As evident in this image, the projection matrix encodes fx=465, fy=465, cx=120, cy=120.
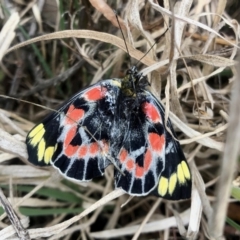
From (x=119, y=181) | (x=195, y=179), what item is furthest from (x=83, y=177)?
(x=195, y=179)

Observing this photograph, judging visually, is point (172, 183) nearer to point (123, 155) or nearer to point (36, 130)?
point (123, 155)

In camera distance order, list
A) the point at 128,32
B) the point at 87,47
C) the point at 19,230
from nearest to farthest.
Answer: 1. the point at 19,230
2. the point at 128,32
3. the point at 87,47

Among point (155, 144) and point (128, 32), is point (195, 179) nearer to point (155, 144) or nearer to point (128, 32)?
point (155, 144)

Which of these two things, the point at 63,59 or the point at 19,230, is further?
the point at 63,59

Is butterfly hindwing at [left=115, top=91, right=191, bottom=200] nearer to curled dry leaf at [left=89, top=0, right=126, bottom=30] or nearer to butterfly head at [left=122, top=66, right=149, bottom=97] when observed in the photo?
butterfly head at [left=122, top=66, right=149, bottom=97]

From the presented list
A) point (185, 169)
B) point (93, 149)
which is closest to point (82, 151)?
point (93, 149)

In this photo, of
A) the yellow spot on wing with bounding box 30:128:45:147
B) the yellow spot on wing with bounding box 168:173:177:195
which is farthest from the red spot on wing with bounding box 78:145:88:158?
the yellow spot on wing with bounding box 168:173:177:195

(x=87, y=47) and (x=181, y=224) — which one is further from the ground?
(x=87, y=47)

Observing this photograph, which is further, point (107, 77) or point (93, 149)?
point (107, 77)
